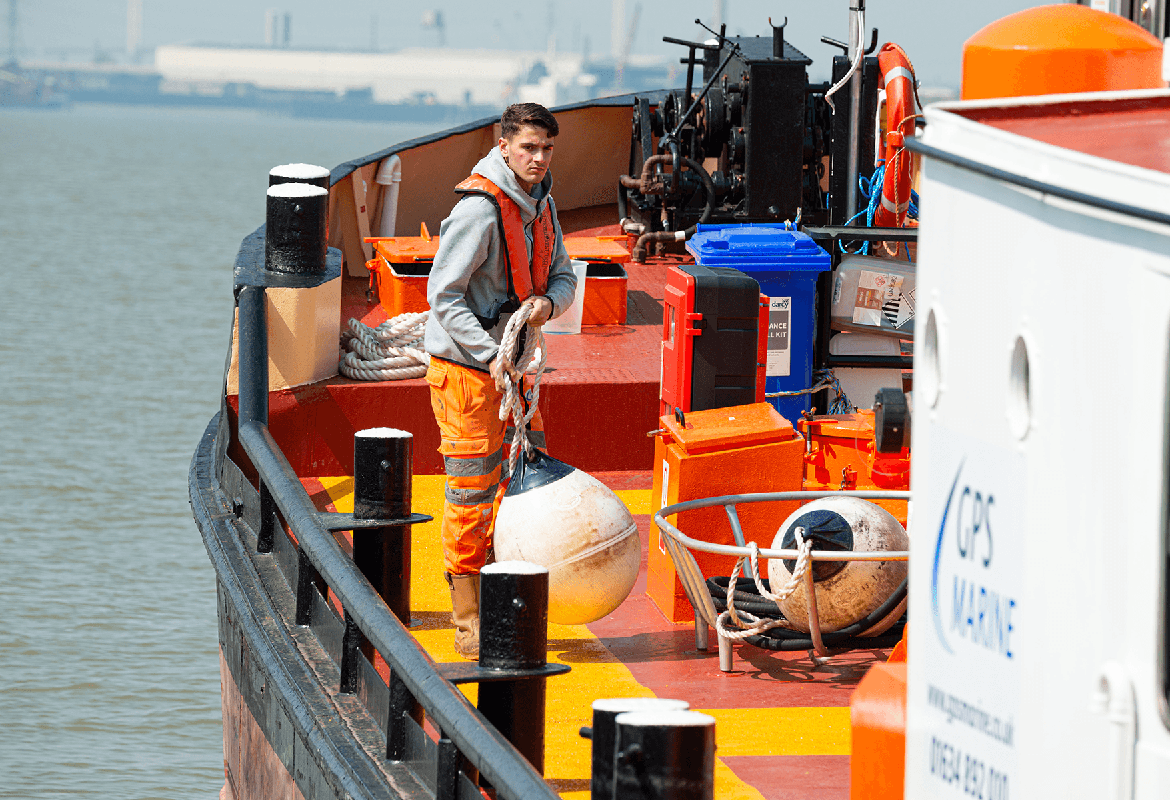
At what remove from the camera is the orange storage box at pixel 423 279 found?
9.55 m

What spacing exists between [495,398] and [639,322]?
469cm

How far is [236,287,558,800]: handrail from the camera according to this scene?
11.4 ft

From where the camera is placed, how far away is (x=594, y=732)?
335cm

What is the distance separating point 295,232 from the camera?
24.7 feet

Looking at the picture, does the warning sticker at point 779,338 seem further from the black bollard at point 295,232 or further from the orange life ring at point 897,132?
the black bollard at point 295,232

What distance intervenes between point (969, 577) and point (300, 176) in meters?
6.00

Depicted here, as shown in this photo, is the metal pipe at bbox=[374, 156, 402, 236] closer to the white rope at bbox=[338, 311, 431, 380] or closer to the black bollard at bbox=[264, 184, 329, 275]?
the white rope at bbox=[338, 311, 431, 380]

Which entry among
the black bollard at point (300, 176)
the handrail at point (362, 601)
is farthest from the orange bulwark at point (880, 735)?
the black bollard at point (300, 176)

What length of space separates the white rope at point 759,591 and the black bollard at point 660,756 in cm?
191

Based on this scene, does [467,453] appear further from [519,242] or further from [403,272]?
[403,272]

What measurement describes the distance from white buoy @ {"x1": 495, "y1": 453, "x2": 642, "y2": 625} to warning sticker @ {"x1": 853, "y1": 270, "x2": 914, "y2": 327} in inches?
95.8

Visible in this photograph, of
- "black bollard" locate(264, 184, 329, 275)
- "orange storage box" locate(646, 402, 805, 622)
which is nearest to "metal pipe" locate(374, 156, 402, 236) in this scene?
"black bollard" locate(264, 184, 329, 275)

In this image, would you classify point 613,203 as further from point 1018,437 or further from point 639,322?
point 1018,437

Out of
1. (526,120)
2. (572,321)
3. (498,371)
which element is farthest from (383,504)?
(572,321)
